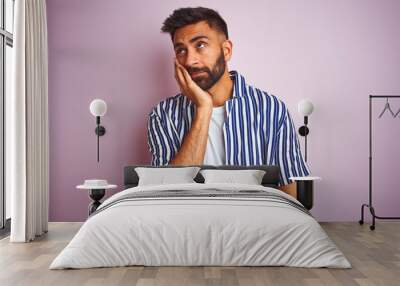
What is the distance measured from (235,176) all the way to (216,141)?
77cm

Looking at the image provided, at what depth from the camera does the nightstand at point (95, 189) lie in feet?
21.8

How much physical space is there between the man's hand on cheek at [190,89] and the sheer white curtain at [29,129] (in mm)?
1701

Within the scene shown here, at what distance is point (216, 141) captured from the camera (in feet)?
23.3

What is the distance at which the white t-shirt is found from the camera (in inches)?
278

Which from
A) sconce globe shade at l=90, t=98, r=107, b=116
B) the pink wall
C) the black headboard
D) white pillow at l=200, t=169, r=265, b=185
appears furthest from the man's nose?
white pillow at l=200, t=169, r=265, b=185

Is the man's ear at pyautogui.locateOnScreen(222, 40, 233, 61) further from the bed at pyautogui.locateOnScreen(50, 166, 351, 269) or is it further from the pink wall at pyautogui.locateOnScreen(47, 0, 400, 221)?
the bed at pyautogui.locateOnScreen(50, 166, 351, 269)

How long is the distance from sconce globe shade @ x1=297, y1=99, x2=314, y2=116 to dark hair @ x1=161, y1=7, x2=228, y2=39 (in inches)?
51.2

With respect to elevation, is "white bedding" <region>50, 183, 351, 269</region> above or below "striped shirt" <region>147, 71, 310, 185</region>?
below

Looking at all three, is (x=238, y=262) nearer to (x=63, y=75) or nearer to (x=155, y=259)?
(x=155, y=259)

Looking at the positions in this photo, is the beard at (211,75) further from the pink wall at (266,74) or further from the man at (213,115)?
the pink wall at (266,74)

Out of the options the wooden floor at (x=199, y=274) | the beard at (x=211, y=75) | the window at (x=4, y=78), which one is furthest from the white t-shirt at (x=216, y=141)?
the window at (x=4, y=78)

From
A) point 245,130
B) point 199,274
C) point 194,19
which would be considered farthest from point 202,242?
point 194,19

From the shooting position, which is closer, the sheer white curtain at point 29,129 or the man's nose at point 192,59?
the sheer white curtain at point 29,129

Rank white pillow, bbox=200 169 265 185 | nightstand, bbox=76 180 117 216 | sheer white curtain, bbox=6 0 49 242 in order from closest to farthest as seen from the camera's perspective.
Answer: sheer white curtain, bbox=6 0 49 242 < white pillow, bbox=200 169 265 185 < nightstand, bbox=76 180 117 216
